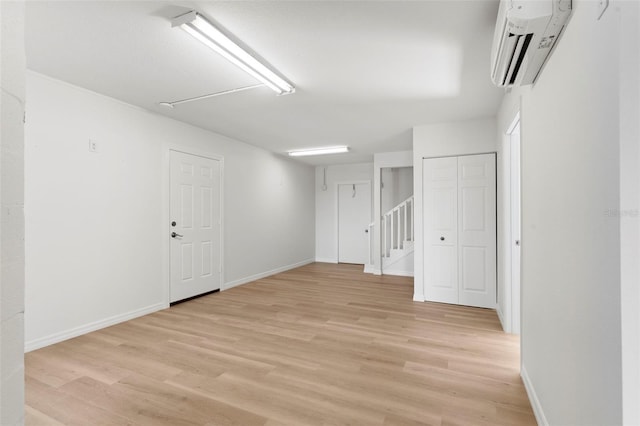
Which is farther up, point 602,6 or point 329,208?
point 602,6

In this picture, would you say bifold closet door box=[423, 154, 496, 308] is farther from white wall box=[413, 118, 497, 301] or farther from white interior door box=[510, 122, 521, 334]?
white interior door box=[510, 122, 521, 334]

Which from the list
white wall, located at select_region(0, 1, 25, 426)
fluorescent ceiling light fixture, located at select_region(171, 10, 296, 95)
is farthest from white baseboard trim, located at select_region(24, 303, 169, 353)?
fluorescent ceiling light fixture, located at select_region(171, 10, 296, 95)

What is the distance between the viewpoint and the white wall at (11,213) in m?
0.62

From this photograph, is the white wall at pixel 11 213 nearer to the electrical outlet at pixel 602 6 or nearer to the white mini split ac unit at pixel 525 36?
the electrical outlet at pixel 602 6

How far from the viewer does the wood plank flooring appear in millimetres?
1845

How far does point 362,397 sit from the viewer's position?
6.55ft

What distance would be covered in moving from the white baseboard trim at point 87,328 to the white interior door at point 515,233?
13.4 ft

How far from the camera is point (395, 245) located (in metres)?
6.20

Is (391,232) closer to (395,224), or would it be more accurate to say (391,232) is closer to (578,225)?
(395,224)

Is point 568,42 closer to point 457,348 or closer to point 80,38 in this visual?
point 457,348

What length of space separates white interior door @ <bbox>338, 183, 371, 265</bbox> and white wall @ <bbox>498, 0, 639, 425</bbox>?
5.31 metres

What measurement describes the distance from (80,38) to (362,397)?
318 centimetres

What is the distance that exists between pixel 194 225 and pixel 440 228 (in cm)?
346

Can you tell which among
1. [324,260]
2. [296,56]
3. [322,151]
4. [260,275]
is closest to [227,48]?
[296,56]
